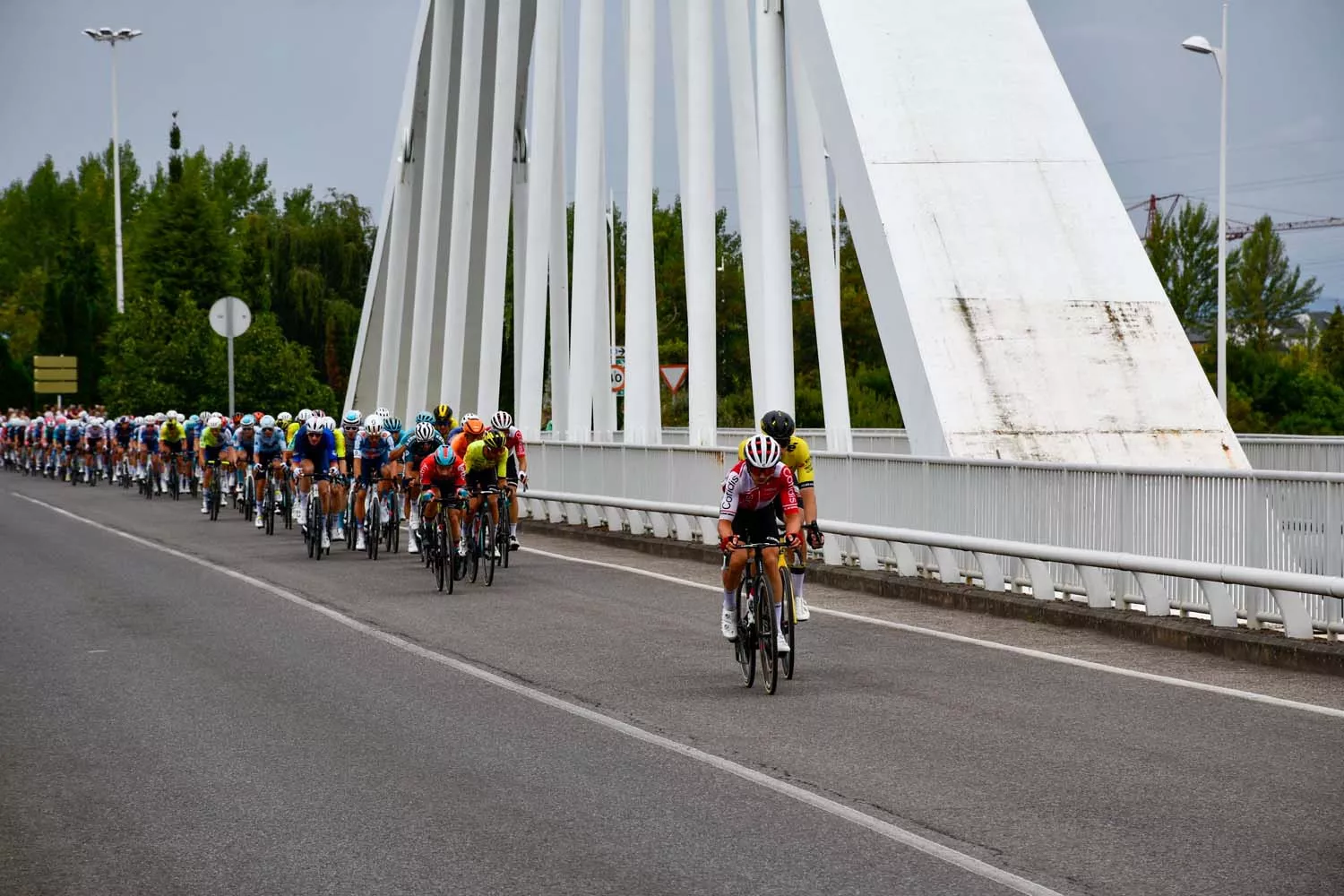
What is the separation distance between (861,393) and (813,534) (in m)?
37.4

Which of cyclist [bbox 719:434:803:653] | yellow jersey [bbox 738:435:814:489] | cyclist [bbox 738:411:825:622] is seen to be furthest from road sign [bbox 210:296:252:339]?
cyclist [bbox 719:434:803:653]

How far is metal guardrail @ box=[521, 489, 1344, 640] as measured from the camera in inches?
487

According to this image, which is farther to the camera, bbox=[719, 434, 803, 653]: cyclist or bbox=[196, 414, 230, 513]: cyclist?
bbox=[196, 414, 230, 513]: cyclist

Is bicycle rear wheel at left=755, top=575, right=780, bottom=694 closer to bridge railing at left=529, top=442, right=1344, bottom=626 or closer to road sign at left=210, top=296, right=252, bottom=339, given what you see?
bridge railing at left=529, top=442, right=1344, bottom=626

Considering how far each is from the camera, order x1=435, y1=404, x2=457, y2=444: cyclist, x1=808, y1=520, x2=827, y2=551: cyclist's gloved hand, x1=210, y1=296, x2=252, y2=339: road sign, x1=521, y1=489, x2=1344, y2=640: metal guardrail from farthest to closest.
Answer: x1=210, y1=296, x2=252, y2=339: road sign → x1=435, y1=404, x2=457, y2=444: cyclist → x1=521, y1=489, x2=1344, y2=640: metal guardrail → x1=808, y1=520, x2=827, y2=551: cyclist's gloved hand

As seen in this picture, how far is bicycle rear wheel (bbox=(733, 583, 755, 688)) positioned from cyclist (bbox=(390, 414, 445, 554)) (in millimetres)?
9014

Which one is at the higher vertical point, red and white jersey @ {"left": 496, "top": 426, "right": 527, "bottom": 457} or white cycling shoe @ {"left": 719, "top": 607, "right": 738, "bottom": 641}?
red and white jersey @ {"left": 496, "top": 426, "right": 527, "bottom": 457}

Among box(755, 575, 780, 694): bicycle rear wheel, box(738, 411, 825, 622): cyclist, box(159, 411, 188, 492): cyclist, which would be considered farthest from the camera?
box(159, 411, 188, 492): cyclist

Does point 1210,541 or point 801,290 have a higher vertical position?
point 801,290

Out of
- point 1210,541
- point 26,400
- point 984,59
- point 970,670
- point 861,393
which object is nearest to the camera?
point 970,670

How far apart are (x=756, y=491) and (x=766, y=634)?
846 millimetres

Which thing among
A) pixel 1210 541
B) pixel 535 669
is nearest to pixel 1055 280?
→ pixel 1210 541

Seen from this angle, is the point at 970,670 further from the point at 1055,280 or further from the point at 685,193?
the point at 685,193

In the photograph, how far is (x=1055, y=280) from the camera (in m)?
19.0
